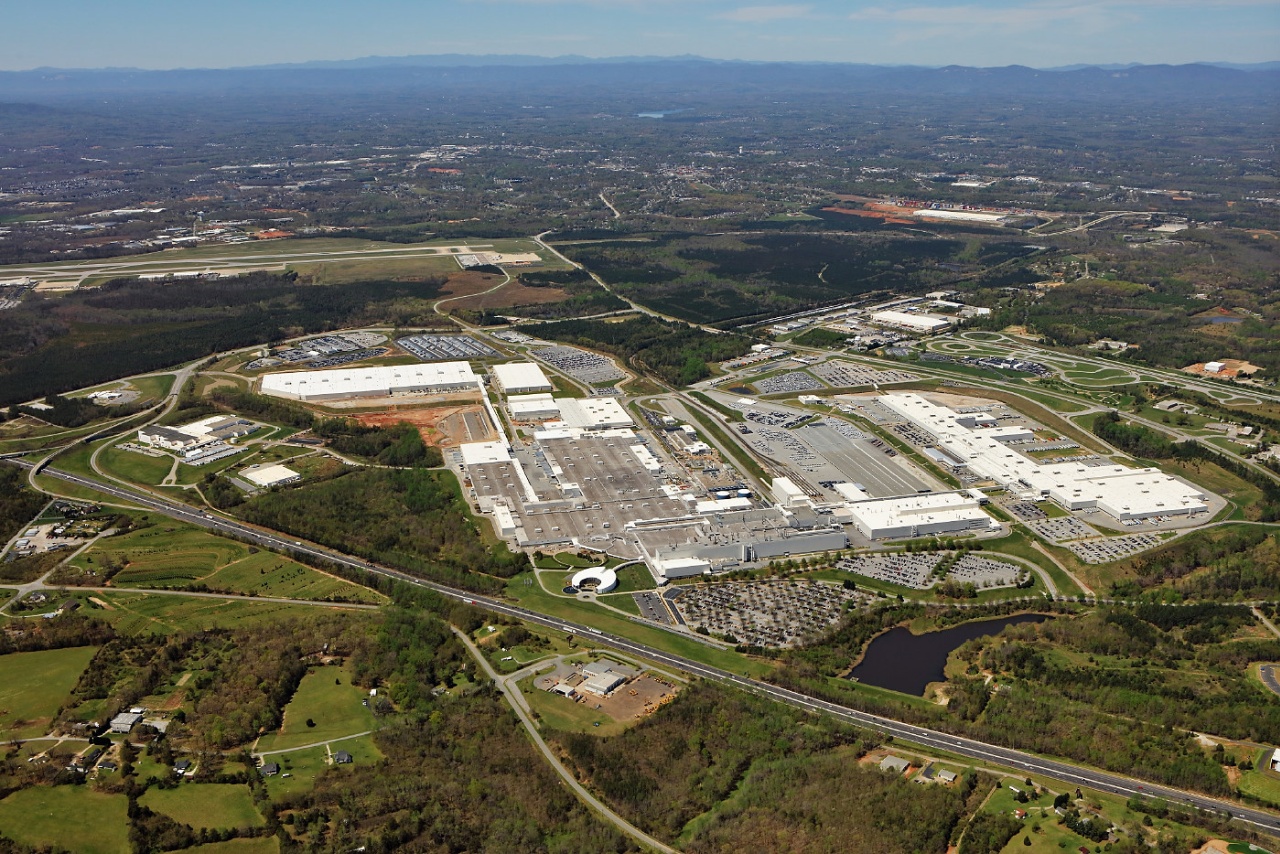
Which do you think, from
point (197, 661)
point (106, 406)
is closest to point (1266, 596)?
point (197, 661)

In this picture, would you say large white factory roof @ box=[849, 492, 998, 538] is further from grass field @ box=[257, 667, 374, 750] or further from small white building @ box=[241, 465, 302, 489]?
small white building @ box=[241, 465, 302, 489]

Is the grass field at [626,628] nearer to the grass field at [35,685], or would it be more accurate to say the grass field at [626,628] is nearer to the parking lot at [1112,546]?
the grass field at [35,685]

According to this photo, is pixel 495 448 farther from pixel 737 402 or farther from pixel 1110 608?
pixel 1110 608

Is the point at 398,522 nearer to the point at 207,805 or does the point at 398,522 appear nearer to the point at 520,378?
the point at 207,805

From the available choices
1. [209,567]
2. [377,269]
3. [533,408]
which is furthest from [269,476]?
[377,269]

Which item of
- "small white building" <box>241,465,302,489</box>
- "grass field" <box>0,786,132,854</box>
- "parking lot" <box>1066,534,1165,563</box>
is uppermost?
"grass field" <box>0,786,132,854</box>

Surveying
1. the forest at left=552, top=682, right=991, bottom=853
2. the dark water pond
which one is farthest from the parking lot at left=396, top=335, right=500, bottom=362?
the forest at left=552, top=682, right=991, bottom=853
